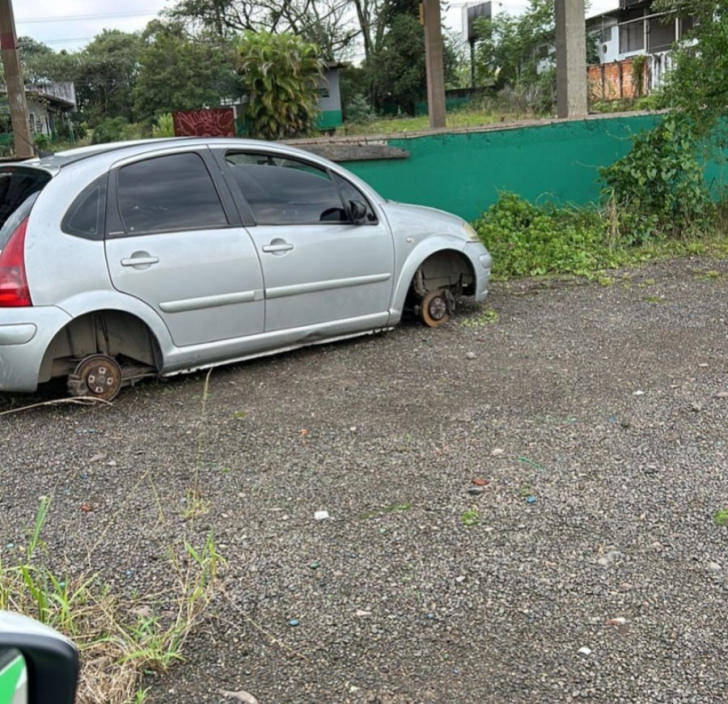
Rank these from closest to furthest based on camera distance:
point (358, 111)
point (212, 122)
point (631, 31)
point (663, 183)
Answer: point (663, 183), point (212, 122), point (358, 111), point (631, 31)

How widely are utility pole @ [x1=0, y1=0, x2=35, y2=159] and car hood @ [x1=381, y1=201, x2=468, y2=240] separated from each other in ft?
19.8

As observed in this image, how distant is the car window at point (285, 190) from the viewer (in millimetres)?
6109

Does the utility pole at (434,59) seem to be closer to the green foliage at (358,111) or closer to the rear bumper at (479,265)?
the rear bumper at (479,265)

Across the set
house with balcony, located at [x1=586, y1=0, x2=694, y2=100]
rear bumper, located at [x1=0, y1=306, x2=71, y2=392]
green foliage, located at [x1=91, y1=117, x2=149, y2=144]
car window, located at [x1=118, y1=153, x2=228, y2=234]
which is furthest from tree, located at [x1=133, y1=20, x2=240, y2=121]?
rear bumper, located at [x1=0, y1=306, x2=71, y2=392]

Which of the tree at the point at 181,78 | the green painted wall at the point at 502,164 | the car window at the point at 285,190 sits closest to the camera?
the car window at the point at 285,190

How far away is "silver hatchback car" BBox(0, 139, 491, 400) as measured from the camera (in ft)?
17.0

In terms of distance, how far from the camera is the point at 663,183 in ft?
32.7

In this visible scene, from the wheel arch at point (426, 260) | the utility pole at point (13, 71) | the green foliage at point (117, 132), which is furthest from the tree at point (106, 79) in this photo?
the wheel arch at point (426, 260)

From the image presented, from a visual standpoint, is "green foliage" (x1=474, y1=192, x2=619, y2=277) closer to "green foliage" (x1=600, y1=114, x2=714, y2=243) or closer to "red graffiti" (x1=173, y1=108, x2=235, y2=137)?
"green foliage" (x1=600, y1=114, x2=714, y2=243)

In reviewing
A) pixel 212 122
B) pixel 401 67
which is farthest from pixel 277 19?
pixel 212 122

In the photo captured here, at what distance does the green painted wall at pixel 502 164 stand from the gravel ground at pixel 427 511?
3.91 metres

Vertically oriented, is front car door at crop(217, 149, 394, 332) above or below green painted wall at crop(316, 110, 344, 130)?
below

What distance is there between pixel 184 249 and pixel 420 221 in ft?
6.99

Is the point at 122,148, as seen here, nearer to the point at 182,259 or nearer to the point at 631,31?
the point at 182,259
